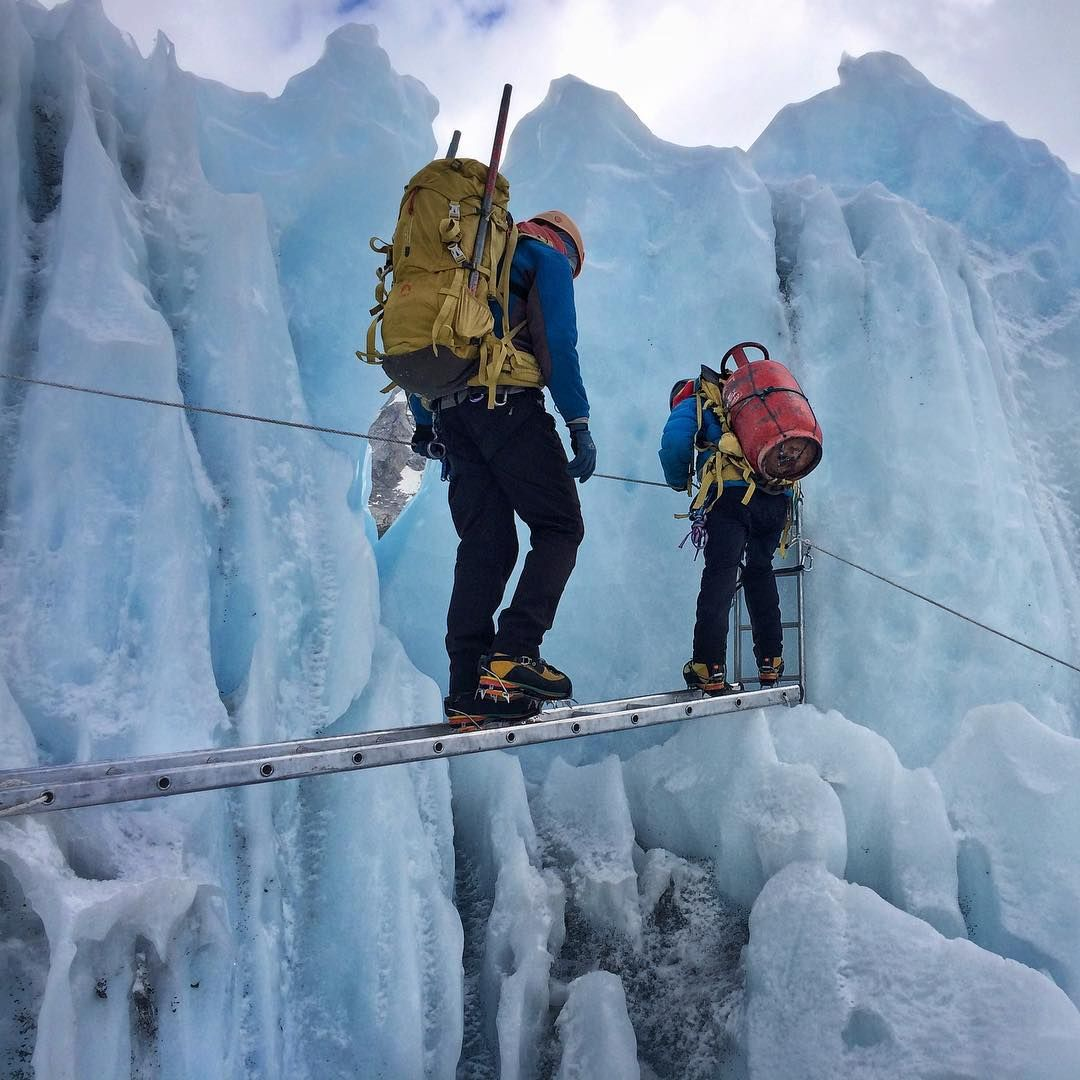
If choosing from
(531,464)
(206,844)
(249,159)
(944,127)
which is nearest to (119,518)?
(206,844)

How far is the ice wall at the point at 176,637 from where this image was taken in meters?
→ 2.54

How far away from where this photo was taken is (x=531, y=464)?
8.03ft

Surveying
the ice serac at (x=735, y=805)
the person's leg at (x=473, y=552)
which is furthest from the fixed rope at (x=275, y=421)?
the ice serac at (x=735, y=805)

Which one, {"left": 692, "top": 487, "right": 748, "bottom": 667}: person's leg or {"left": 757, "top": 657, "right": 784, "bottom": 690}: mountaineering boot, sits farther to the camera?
{"left": 757, "top": 657, "right": 784, "bottom": 690}: mountaineering boot

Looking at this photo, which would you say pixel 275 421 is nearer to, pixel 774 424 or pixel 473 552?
pixel 473 552

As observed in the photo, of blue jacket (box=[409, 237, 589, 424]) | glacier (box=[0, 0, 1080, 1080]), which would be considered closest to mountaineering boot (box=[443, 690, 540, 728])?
blue jacket (box=[409, 237, 589, 424])

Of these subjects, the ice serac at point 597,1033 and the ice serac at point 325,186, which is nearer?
the ice serac at point 597,1033

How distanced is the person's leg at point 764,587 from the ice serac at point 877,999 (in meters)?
0.99

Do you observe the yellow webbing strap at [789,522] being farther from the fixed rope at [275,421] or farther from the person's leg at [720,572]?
the person's leg at [720,572]

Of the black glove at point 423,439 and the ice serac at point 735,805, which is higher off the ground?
the black glove at point 423,439

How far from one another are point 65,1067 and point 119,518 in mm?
1871

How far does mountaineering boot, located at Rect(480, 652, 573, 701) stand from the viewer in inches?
91.4

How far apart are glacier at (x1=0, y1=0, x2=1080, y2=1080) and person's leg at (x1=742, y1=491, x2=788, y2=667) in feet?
1.23

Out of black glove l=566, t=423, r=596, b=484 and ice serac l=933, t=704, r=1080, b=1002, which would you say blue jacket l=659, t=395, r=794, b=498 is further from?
ice serac l=933, t=704, r=1080, b=1002
